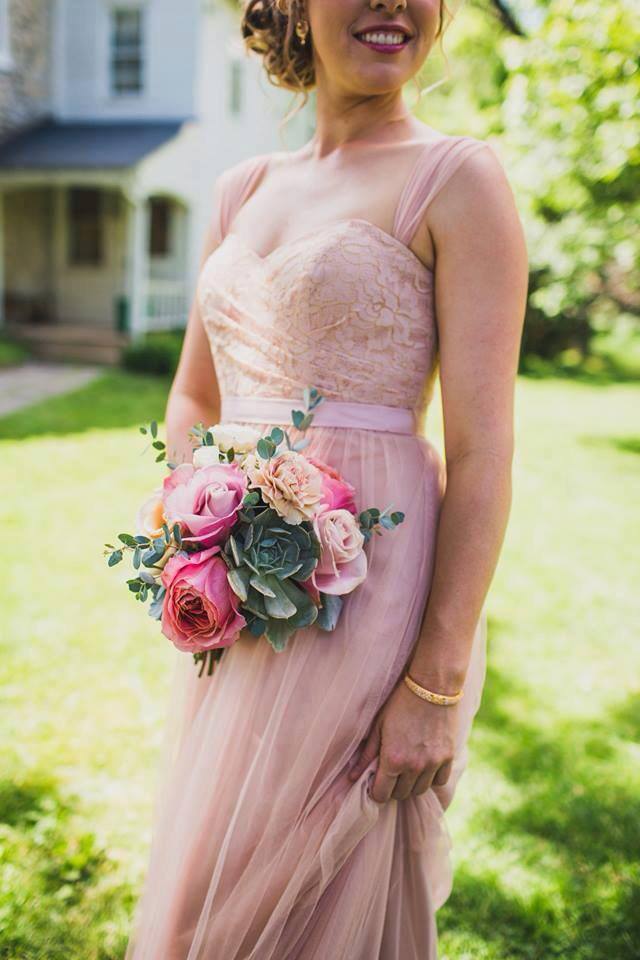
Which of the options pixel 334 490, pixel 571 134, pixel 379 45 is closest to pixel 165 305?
pixel 571 134

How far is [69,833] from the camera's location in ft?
9.97

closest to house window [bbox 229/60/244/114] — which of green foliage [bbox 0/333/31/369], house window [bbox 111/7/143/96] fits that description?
house window [bbox 111/7/143/96]

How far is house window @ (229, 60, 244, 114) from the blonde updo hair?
1708cm

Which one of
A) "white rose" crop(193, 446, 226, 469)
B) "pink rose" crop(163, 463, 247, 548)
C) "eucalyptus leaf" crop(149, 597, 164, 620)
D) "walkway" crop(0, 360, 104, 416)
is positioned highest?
"white rose" crop(193, 446, 226, 469)

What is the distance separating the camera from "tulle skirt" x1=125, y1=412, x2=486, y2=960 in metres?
1.63

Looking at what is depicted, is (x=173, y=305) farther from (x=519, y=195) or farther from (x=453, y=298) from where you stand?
(x=453, y=298)

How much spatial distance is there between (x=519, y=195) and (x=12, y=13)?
1030cm

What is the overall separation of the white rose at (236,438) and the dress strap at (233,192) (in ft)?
2.11

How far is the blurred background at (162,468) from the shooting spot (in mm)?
2955

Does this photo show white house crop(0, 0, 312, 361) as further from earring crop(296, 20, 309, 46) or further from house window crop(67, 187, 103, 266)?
earring crop(296, 20, 309, 46)

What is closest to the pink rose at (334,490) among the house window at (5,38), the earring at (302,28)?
the earring at (302,28)

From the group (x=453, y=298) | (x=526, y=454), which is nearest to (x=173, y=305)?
(x=526, y=454)

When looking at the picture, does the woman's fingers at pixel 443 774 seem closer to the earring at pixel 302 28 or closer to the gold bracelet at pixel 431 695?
the gold bracelet at pixel 431 695

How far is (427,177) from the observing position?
163 cm
